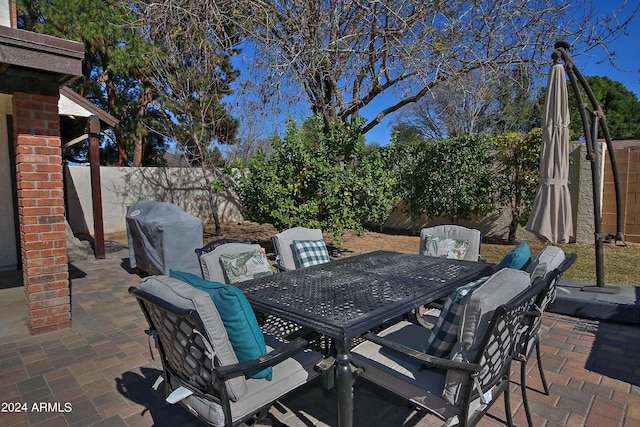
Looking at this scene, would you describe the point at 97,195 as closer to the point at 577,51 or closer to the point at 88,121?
the point at 88,121

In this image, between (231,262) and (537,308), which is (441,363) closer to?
(537,308)

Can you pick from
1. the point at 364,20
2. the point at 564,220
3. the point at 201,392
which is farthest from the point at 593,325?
the point at 364,20

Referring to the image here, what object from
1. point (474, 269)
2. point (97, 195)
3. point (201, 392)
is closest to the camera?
point (201, 392)

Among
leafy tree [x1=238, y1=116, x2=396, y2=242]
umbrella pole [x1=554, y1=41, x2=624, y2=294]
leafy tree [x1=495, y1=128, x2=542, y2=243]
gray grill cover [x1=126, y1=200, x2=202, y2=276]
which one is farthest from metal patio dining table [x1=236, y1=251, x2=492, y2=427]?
leafy tree [x1=495, y1=128, x2=542, y2=243]

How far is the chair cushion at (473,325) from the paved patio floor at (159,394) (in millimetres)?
773

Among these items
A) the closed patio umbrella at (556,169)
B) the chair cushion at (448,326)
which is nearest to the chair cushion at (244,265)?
the chair cushion at (448,326)

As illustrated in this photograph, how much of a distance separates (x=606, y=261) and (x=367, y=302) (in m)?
6.17

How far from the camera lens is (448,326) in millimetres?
1866

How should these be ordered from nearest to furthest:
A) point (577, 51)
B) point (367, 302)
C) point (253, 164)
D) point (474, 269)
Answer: point (367, 302)
point (474, 269)
point (577, 51)
point (253, 164)

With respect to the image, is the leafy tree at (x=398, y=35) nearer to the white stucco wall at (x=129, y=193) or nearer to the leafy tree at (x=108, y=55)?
the leafy tree at (x=108, y=55)

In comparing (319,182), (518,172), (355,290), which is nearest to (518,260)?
(355,290)

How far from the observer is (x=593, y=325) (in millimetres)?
3920

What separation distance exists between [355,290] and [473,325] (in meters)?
1.04

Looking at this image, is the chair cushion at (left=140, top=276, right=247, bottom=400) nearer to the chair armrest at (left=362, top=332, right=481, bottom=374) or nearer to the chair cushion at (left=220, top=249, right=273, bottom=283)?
the chair armrest at (left=362, top=332, right=481, bottom=374)
